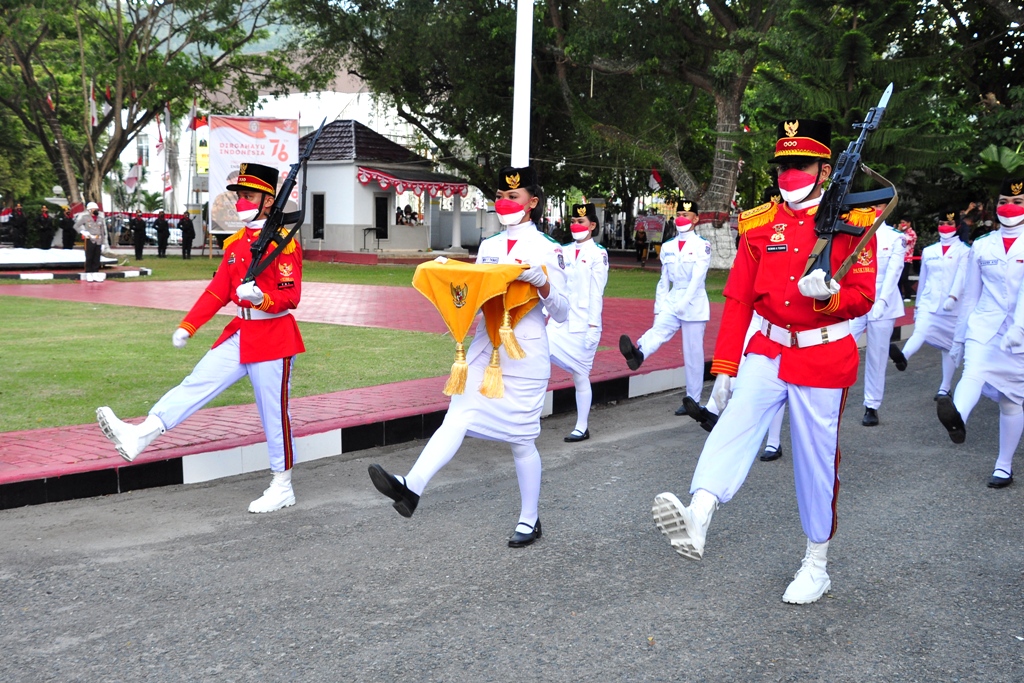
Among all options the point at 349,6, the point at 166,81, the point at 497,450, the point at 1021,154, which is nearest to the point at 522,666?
the point at 497,450

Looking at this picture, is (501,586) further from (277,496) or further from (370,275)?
(370,275)

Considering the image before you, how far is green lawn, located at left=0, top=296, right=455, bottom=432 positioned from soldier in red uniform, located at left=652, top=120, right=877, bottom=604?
16.6 feet

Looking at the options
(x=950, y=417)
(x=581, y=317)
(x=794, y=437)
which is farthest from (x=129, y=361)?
(x=794, y=437)

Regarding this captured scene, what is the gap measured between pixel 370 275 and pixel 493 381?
22.3 metres

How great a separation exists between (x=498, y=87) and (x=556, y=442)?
2608 cm

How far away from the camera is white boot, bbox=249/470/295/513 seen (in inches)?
222

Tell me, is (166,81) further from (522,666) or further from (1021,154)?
(522,666)

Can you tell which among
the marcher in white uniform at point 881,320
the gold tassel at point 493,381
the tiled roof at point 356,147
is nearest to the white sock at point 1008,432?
the marcher in white uniform at point 881,320

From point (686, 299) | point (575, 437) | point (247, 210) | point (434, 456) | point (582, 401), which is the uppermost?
point (247, 210)

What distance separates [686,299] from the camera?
8711mm

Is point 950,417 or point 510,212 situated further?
point 950,417

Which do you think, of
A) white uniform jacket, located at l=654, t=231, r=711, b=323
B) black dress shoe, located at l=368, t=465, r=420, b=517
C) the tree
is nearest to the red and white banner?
the tree

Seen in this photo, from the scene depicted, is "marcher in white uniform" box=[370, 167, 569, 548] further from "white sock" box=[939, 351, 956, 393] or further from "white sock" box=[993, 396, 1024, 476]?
"white sock" box=[939, 351, 956, 393]

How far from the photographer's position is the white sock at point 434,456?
14.9ft
